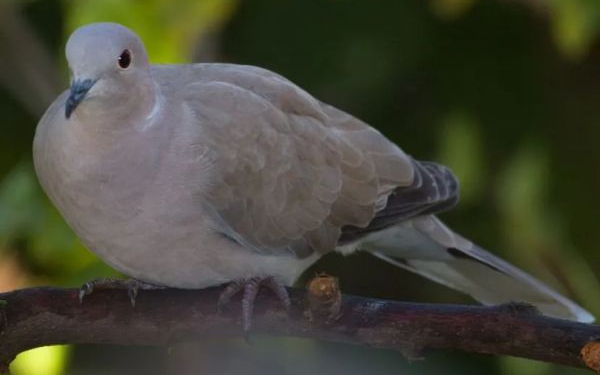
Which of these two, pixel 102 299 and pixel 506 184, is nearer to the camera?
pixel 102 299

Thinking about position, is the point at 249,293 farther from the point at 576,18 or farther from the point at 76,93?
the point at 576,18

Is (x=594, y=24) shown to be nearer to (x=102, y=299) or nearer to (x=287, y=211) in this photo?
→ (x=287, y=211)

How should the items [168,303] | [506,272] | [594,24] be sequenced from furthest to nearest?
[594,24] → [506,272] → [168,303]

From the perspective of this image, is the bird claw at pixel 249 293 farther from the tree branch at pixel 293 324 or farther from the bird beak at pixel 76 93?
the bird beak at pixel 76 93

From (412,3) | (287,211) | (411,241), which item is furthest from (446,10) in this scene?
(287,211)

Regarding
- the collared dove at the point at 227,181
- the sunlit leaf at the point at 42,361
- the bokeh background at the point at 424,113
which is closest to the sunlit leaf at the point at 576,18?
the bokeh background at the point at 424,113

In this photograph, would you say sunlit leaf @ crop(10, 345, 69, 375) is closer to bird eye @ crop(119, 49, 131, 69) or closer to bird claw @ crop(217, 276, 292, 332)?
bird claw @ crop(217, 276, 292, 332)

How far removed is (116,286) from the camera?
2.26 metres

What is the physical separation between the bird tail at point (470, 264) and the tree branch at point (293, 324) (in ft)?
2.25

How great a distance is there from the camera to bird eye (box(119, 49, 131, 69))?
215 centimetres

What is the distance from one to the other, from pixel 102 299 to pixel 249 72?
0.62 meters

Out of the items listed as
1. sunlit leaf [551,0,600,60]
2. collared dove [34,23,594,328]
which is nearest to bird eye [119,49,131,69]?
collared dove [34,23,594,328]

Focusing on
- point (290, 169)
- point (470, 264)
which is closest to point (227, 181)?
point (290, 169)

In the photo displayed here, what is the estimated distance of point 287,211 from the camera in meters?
2.49
